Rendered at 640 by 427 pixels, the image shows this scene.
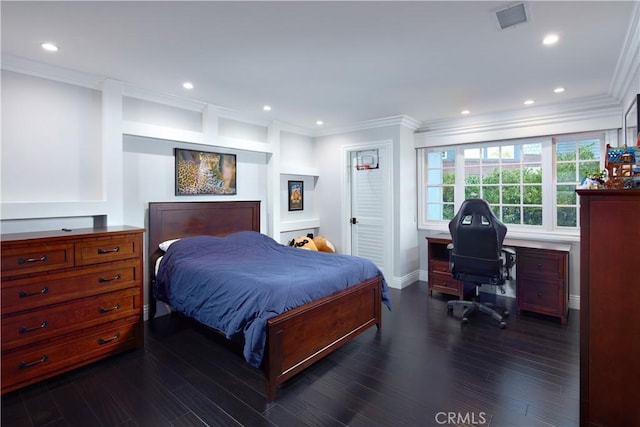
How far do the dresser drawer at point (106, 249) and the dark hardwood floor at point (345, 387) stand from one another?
0.85 meters

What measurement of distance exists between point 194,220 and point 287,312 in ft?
Answer: 7.08

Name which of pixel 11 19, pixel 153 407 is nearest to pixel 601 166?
pixel 153 407

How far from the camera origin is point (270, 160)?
15.8ft

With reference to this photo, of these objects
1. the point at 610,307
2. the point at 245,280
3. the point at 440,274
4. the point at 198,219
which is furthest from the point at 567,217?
the point at 198,219

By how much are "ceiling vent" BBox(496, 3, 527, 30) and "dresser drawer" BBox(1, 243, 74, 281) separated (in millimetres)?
3472

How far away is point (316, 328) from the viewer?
8.29 ft

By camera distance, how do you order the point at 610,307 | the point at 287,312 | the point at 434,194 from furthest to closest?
the point at 434,194 → the point at 287,312 → the point at 610,307

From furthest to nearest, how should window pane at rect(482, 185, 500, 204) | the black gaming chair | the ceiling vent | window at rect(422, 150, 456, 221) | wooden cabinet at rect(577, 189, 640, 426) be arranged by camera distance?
window at rect(422, 150, 456, 221), window pane at rect(482, 185, 500, 204), the black gaming chair, the ceiling vent, wooden cabinet at rect(577, 189, 640, 426)

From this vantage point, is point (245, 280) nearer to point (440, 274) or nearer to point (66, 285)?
point (66, 285)

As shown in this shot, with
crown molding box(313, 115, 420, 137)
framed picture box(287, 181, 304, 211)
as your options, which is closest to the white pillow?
framed picture box(287, 181, 304, 211)

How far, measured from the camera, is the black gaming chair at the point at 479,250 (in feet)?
10.9

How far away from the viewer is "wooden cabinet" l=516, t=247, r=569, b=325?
11.3 feet

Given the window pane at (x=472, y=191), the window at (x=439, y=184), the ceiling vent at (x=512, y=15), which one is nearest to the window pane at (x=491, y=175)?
the window pane at (x=472, y=191)

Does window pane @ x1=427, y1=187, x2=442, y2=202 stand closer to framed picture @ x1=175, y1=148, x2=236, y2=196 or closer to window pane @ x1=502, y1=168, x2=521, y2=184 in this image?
window pane @ x1=502, y1=168, x2=521, y2=184
